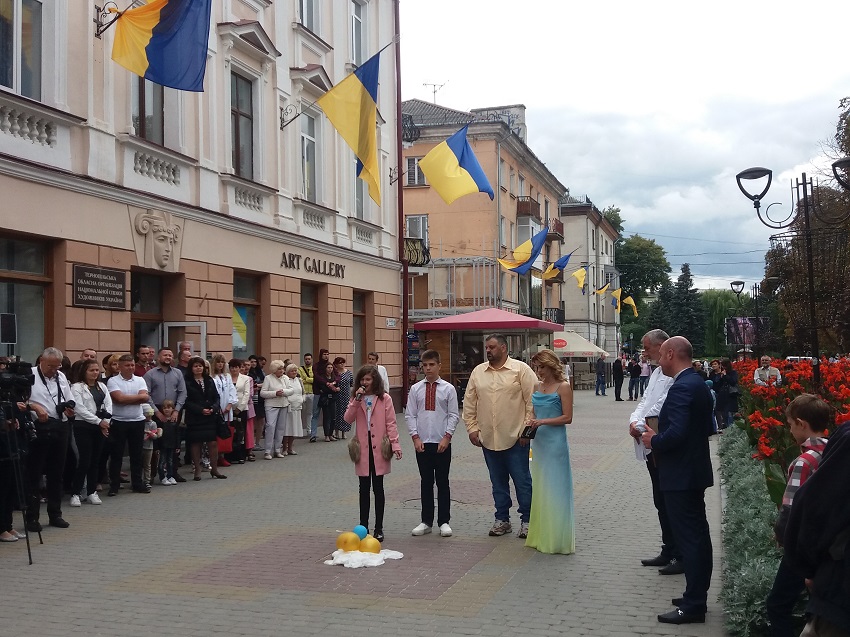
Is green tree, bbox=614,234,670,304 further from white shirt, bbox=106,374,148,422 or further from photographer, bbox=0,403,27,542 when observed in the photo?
photographer, bbox=0,403,27,542

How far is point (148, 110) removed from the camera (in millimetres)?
15898

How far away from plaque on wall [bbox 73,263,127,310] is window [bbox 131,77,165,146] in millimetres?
2737

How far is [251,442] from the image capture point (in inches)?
618

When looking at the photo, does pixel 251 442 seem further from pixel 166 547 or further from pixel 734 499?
pixel 734 499

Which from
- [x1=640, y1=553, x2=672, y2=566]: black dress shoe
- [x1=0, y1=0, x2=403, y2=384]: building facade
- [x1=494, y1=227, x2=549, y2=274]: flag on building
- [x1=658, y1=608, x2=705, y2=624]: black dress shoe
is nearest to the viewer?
[x1=658, y1=608, x2=705, y2=624]: black dress shoe

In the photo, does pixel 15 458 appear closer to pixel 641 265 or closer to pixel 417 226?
pixel 417 226

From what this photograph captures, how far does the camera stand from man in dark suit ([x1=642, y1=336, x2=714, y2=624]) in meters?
6.05

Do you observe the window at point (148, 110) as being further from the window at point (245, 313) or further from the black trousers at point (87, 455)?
the black trousers at point (87, 455)

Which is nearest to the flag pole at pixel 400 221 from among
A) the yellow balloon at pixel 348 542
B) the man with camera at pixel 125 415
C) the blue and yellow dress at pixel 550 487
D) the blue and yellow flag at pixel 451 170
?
the blue and yellow flag at pixel 451 170

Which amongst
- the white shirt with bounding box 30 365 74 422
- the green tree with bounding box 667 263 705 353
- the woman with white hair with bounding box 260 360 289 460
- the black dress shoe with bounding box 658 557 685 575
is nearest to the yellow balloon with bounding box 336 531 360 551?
the black dress shoe with bounding box 658 557 685 575

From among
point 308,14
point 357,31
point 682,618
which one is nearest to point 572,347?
point 357,31

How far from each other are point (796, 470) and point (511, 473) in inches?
186

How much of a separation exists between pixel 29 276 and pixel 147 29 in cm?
390

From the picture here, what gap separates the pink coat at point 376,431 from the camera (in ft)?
29.1
